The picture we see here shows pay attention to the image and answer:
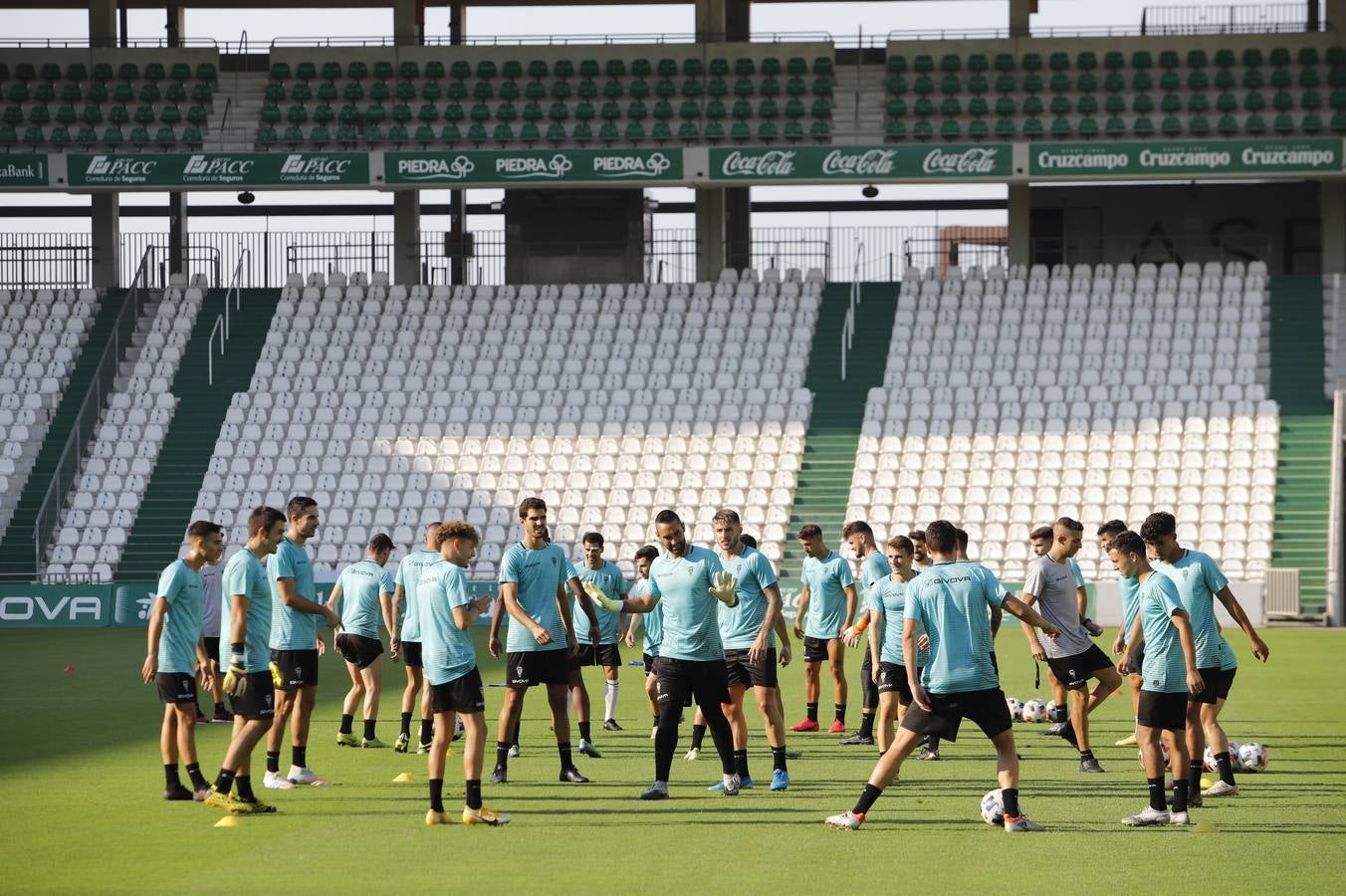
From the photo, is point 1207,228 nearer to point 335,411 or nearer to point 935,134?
point 935,134

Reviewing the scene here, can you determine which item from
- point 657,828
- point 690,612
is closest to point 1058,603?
point 690,612

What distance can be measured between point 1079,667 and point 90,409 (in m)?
29.1

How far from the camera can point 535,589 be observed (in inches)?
518

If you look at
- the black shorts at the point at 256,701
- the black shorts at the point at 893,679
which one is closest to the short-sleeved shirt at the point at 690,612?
the black shorts at the point at 893,679

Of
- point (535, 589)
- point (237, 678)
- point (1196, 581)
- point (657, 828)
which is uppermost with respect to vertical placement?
point (1196, 581)

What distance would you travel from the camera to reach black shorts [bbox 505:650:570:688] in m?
13.0

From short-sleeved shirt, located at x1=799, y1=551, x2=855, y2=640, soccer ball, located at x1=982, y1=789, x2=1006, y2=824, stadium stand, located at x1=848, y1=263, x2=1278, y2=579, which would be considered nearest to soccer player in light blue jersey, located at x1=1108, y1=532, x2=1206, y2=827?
soccer ball, located at x1=982, y1=789, x2=1006, y2=824

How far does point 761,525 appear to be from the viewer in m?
33.4

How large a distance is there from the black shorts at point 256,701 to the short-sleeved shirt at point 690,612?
272 cm

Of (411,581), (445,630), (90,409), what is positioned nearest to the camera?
(445,630)

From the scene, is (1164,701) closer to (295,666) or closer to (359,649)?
(295,666)

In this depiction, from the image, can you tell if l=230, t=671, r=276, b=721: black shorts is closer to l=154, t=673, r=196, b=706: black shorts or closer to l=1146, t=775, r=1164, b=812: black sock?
l=154, t=673, r=196, b=706: black shorts

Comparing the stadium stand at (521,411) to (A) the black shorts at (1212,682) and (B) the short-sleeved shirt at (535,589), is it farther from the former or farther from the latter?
(A) the black shorts at (1212,682)

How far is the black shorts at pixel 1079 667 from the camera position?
44.9ft
